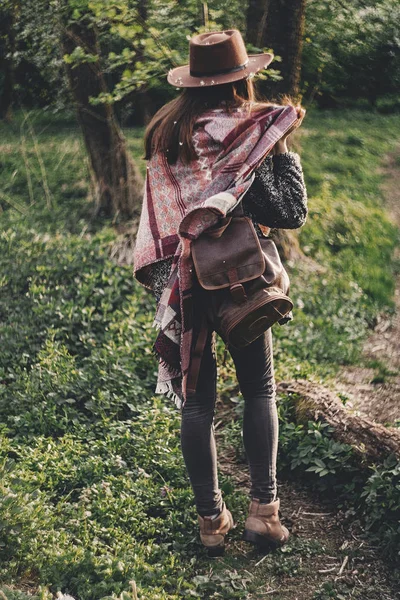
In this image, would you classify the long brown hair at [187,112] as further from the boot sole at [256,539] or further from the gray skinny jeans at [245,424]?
the boot sole at [256,539]

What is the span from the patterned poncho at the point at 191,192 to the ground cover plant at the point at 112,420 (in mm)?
690

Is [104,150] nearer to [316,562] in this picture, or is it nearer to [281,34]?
[281,34]

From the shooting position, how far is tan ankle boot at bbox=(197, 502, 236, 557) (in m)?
3.10

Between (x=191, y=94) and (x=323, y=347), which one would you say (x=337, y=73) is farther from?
(x=191, y=94)

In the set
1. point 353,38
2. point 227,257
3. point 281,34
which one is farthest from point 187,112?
point 353,38

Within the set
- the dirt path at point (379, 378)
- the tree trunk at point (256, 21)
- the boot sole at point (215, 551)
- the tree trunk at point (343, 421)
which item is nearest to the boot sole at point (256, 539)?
the boot sole at point (215, 551)

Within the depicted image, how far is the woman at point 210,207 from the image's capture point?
271 cm

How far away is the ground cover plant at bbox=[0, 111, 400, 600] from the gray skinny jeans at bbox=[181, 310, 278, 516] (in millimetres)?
330

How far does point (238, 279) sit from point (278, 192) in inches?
15.6

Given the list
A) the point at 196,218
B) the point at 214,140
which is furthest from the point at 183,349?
the point at 214,140

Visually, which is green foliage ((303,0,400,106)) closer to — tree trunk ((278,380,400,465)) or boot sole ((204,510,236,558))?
tree trunk ((278,380,400,465))

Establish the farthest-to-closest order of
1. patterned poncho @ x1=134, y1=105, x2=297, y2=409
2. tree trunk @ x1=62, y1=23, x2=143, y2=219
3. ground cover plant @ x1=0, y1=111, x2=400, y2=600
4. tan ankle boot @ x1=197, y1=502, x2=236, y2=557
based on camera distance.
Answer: tree trunk @ x1=62, y1=23, x2=143, y2=219
tan ankle boot @ x1=197, y1=502, x2=236, y2=557
ground cover plant @ x1=0, y1=111, x2=400, y2=600
patterned poncho @ x1=134, y1=105, x2=297, y2=409

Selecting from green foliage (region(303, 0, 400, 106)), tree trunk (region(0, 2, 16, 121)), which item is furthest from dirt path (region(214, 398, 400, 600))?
tree trunk (region(0, 2, 16, 121))

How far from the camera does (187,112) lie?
277 centimetres
